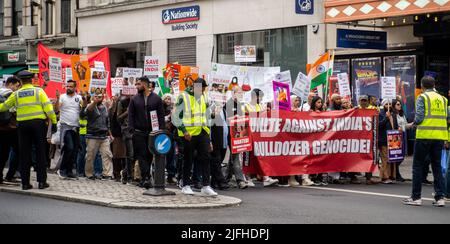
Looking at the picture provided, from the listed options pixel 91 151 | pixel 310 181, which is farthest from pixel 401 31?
pixel 91 151

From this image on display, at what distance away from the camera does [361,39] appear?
22.0 metres

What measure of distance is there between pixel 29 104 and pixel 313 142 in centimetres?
577

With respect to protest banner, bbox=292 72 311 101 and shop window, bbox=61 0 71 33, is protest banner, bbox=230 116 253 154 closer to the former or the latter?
protest banner, bbox=292 72 311 101

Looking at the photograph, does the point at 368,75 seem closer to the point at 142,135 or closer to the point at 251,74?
the point at 251,74

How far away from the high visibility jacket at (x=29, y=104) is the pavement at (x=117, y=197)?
4.05ft

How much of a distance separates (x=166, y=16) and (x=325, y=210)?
1998cm

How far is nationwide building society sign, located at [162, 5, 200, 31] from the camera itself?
29109 mm

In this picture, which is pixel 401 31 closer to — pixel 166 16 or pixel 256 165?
pixel 256 165

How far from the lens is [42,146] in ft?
43.4

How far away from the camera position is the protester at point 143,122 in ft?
43.2

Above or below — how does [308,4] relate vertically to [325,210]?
above

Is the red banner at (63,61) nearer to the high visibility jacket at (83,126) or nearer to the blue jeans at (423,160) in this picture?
the high visibility jacket at (83,126)

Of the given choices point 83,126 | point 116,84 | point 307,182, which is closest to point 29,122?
point 83,126
